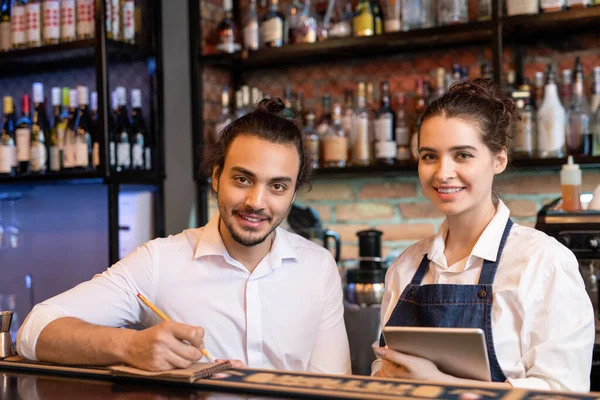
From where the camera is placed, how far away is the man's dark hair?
74.0 inches

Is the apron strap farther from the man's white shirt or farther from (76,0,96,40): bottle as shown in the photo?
(76,0,96,40): bottle

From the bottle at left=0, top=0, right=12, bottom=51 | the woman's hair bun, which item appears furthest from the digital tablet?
the bottle at left=0, top=0, right=12, bottom=51

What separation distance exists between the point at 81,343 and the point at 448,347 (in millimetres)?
737

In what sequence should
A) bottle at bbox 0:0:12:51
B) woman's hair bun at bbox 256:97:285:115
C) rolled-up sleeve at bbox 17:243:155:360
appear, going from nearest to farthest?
1. rolled-up sleeve at bbox 17:243:155:360
2. woman's hair bun at bbox 256:97:285:115
3. bottle at bbox 0:0:12:51

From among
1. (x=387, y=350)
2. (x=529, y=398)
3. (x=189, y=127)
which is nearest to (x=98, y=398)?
(x=387, y=350)

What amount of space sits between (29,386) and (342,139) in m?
1.94

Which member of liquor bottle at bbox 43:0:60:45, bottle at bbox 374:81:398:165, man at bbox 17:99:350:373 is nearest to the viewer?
man at bbox 17:99:350:373

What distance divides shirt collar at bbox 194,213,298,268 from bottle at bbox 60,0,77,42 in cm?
166

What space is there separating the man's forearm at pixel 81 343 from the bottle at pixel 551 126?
171 centimetres

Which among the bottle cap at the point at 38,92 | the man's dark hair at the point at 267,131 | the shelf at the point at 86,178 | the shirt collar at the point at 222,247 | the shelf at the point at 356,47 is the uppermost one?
the shelf at the point at 356,47

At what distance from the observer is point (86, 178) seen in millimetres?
3135

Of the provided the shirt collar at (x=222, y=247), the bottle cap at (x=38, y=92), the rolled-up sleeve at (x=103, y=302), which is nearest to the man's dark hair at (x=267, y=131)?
the shirt collar at (x=222, y=247)

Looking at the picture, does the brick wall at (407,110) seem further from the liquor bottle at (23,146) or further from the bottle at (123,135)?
the liquor bottle at (23,146)

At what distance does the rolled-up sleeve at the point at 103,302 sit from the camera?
→ 5.46 ft
